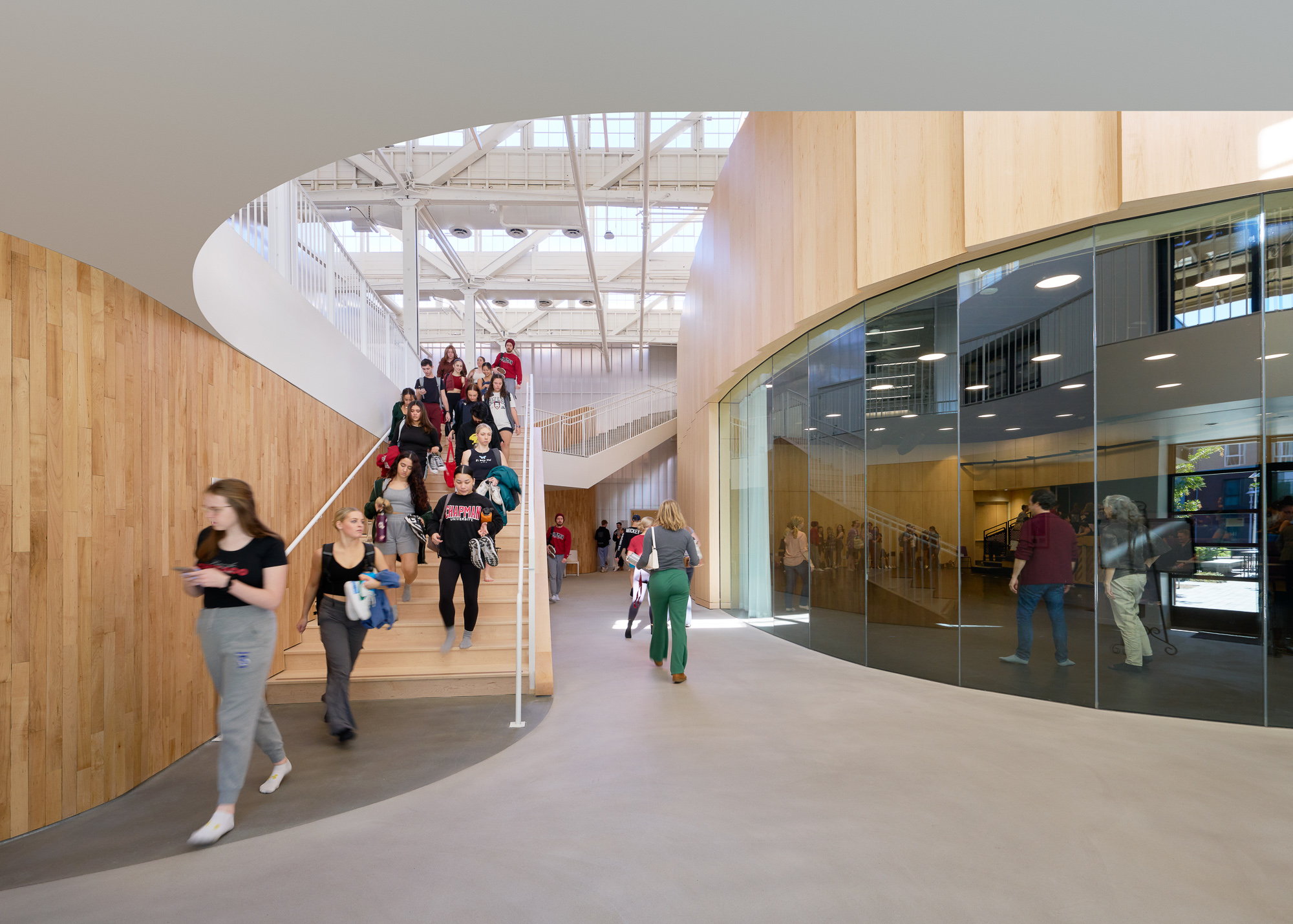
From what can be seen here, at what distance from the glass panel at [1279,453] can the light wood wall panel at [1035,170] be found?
112 cm

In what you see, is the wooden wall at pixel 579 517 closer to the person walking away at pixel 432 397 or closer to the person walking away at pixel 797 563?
the person walking away at pixel 432 397

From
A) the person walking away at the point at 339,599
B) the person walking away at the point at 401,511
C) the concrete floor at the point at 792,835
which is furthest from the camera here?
the person walking away at the point at 401,511

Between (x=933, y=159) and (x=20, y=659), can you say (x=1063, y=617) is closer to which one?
(x=933, y=159)

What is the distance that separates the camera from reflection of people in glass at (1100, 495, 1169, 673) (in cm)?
518

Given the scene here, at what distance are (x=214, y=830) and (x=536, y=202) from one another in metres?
11.9

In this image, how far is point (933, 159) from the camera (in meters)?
5.89

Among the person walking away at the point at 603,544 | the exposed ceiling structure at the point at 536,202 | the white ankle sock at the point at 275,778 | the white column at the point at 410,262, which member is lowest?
the person walking away at the point at 603,544

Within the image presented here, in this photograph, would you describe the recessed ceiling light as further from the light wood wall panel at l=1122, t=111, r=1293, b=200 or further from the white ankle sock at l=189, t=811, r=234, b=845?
the white ankle sock at l=189, t=811, r=234, b=845

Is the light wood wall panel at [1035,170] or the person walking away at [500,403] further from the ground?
the light wood wall panel at [1035,170]

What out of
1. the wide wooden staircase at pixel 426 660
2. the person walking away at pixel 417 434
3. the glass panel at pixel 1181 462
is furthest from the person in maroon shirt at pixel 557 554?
the glass panel at pixel 1181 462

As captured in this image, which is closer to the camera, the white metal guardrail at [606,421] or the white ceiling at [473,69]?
the white ceiling at [473,69]

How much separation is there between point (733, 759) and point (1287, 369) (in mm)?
4658

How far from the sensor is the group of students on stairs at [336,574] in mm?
3305

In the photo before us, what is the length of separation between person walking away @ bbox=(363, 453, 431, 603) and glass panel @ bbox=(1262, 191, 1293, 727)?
679 cm
